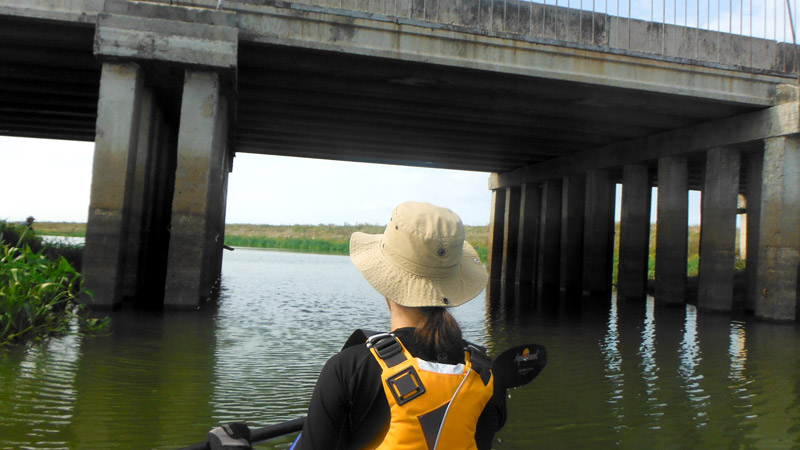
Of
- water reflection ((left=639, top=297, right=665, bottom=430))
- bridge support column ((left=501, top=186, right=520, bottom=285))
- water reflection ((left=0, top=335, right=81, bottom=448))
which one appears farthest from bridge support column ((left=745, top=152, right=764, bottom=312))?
water reflection ((left=0, top=335, right=81, bottom=448))

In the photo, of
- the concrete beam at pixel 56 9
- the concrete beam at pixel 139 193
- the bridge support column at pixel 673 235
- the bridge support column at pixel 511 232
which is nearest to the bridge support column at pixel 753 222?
the bridge support column at pixel 673 235

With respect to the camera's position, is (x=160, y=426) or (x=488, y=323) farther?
(x=488, y=323)

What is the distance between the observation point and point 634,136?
71.3ft

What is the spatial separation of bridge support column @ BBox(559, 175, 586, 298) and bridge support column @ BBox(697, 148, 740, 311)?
736cm

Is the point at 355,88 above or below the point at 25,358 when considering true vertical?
above

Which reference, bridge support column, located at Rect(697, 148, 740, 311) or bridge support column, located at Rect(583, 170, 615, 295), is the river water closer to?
bridge support column, located at Rect(697, 148, 740, 311)

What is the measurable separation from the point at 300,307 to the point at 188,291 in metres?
2.77

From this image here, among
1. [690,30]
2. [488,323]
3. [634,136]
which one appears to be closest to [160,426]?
[488,323]

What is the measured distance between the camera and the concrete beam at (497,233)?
1294 inches

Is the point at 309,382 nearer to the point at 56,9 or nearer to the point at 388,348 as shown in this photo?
the point at 388,348

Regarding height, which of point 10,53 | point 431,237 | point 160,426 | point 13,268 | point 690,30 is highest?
point 690,30

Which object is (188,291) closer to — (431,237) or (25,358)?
(25,358)

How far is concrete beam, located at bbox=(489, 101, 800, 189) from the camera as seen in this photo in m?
16.4

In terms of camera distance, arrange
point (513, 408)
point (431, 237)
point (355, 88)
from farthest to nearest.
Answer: point (355, 88) → point (513, 408) → point (431, 237)
